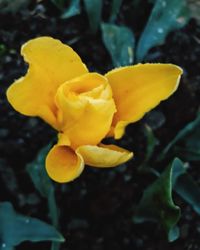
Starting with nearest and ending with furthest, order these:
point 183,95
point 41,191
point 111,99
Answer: point 111,99 → point 41,191 → point 183,95

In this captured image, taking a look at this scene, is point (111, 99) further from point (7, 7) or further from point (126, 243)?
point (7, 7)

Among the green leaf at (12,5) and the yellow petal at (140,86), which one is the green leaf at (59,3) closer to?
the green leaf at (12,5)

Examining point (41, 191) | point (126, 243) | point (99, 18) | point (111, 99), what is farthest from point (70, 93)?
point (99, 18)

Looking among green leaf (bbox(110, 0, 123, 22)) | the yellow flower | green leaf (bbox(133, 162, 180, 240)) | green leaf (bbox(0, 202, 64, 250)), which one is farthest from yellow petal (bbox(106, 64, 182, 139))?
→ green leaf (bbox(110, 0, 123, 22))

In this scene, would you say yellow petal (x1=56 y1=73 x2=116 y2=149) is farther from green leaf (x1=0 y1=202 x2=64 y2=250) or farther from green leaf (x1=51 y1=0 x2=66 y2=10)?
green leaf (x1=51 y1=0 x2=66 y2=10)

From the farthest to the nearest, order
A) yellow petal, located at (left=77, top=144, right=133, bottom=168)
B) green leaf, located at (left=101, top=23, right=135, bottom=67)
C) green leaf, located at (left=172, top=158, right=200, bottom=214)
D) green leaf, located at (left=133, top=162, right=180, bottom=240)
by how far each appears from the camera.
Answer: green leaf, located at (left=101, top=23, right=135, bottom=67), green leaf, located at (left=172, top=158, right=200, bottom=214), green leaf, located at (left=133, top=162, right=180, bottom=240), yellow petal, located at (left=77, top=144, right=133, bottom=168)

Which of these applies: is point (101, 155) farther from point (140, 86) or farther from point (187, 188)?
point (187, 188)

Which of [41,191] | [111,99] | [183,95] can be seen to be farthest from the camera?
[183,95]
